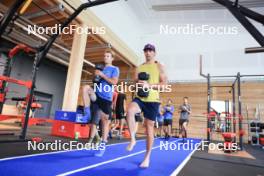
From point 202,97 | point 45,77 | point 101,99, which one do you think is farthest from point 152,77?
point 45,77

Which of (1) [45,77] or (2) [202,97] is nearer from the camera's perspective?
(2) [202,97]

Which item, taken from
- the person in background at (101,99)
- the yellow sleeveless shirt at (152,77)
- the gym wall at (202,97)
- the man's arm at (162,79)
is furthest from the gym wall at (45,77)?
the man's arm at (162,79)

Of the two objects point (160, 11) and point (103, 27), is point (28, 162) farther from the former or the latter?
point (160, 11)

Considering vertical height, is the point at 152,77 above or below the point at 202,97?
below

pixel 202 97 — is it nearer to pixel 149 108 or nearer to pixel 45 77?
pixel 149 108

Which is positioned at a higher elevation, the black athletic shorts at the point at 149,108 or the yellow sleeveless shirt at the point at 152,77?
the yellow sleeveless shirt at the point at 152,77

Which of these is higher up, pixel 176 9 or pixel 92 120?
pixel 176 9

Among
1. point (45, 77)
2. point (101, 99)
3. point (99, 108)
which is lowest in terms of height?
point (99, 108)

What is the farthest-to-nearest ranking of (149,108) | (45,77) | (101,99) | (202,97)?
(45,77) → (202,97) → (101,99) → (149,108)

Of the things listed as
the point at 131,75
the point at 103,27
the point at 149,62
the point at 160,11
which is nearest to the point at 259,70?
the point at 160,11

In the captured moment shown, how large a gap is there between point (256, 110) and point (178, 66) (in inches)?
163

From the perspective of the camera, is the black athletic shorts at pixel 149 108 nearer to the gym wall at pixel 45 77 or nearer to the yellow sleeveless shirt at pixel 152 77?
the yellow sleeveless shirt at pixel 152 77

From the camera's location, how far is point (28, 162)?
190cm

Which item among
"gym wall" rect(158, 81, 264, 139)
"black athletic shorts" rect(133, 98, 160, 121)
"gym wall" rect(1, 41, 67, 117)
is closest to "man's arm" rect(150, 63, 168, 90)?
"black athletic shorts" rect(133, 98, 160, 121)
